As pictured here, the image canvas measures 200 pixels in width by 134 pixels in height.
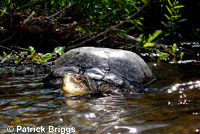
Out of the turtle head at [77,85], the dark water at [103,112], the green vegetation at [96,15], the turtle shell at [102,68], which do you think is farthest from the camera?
the green vegetation at [96,15]

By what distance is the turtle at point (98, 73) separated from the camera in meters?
2.58

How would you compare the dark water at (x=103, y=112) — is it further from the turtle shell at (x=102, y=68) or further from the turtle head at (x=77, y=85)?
the turtle shell at (x=102, y=68)

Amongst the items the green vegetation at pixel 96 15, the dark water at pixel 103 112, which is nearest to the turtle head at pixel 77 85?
the dark water at pixel 103 112

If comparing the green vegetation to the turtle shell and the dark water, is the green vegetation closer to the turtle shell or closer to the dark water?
the turtle shell

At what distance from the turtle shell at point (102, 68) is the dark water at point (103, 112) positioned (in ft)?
1.15

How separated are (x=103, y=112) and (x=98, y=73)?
103cm

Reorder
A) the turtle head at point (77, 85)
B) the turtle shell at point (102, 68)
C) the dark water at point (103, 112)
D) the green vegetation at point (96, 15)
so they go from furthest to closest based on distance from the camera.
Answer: the green vegetation at point (96, 15)
the turtle shell at point (102, 68)
the turtle head at point (77, 85)
the dark water at point (103, 112)

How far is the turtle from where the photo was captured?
102 inches

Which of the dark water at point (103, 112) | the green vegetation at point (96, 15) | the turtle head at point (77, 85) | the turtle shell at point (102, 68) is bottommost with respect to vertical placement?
the dark water at point (103, 112)

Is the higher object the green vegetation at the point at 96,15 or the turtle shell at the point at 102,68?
the green vegetation at the point at 96,15

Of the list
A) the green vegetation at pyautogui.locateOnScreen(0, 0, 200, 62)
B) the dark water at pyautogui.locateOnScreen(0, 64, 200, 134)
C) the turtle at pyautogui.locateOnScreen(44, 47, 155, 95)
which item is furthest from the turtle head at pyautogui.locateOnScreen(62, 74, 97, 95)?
the green vegetation at pyautogui.locateOnScreen(0, 0, 200, 62)

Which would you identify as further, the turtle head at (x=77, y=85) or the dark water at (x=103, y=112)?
the turtle head at (x=77, y=85)

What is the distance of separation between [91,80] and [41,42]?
8.80ft

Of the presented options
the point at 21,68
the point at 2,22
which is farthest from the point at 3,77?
the point at 2,22
